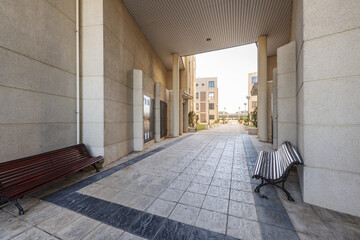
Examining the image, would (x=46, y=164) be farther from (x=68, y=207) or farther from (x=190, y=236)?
(x=190, y=236)

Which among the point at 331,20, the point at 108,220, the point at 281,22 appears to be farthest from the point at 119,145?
the point at 281,22

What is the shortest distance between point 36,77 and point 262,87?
40.6 feet

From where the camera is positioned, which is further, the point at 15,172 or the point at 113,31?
the point at 113,31

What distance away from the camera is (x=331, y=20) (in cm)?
264

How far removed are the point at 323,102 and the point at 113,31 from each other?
7.42 meters

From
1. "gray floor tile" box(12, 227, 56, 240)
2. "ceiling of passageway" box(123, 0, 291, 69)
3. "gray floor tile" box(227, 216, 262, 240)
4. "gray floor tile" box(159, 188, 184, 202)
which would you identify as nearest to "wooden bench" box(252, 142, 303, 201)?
"gray floor tile" box(227, 216, 262, 240)

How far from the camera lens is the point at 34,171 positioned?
318cm

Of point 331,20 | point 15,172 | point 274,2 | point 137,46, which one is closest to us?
point 331,20

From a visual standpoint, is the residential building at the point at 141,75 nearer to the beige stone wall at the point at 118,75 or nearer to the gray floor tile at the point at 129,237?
the beige stone wall at the point at 118,75

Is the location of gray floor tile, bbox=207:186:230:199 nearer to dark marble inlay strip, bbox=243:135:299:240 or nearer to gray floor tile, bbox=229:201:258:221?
gray floor tile, bbox=229:201:258:221

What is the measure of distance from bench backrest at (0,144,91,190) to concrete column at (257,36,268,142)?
36.9 ft

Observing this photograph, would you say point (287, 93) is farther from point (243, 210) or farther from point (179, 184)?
point (179, 184)

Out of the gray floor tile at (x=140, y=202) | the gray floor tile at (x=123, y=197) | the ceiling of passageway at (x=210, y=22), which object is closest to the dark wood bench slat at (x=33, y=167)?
the gray floor tile at (x=123, y=197)

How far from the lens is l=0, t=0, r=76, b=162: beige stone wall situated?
10.5 feet
